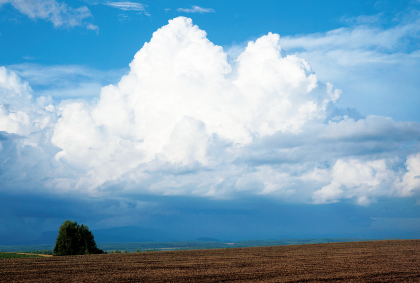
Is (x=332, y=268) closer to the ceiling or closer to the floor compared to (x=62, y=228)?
closer to the floor

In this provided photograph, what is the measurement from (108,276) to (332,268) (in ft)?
68.7

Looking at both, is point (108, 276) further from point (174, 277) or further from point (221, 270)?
point (221, 270)

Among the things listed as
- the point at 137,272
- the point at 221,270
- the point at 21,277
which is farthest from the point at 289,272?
the point at 21,277

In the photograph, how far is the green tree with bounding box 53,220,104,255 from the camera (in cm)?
9681

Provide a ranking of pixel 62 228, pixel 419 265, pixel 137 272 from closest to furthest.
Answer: pixel 137 272, pixel 419 265, pixel 62 228

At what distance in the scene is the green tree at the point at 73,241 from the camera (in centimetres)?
9681

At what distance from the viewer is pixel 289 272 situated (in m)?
32.4

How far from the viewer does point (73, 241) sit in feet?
322

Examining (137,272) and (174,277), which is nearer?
(174,277)

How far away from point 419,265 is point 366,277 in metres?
11.6

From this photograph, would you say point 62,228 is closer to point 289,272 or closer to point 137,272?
point 137,272

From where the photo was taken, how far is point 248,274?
31250mm

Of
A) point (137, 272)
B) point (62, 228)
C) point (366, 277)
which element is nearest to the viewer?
point (366, 277)

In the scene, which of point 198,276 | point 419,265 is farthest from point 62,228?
point 419,265
